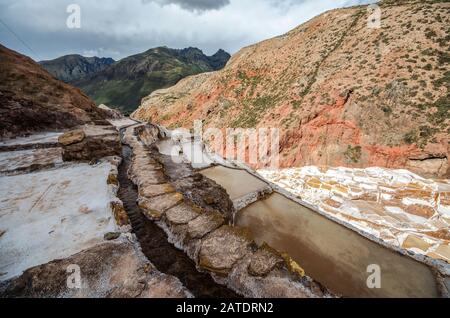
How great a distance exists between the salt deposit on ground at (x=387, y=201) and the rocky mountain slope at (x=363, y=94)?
2.34 metres

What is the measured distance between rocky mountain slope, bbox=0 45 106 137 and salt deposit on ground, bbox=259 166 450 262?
14420mm

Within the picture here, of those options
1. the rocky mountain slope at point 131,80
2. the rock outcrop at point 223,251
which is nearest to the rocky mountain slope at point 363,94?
the rock outcrop at point 223,251

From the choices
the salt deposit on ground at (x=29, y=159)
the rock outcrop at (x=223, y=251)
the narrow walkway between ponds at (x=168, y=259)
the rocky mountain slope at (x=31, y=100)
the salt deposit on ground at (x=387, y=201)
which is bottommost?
the salt deposit on ground at (x=387, y=201)

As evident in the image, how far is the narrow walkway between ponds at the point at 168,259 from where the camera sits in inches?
108

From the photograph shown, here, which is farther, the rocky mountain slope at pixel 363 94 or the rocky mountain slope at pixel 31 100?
the rocky mountain slope at pixel 363 94

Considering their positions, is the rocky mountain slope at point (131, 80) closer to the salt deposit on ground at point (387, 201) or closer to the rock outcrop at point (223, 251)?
the salt deposit on ground at point (387, 201)

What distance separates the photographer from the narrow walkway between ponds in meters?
2.75

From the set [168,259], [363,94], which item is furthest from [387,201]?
[168,259]

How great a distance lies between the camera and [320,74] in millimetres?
23703

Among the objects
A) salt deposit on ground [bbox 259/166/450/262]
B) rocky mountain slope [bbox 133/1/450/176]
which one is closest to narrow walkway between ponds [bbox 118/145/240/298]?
salt deposit on ground [bbox 259/166/450/262]
